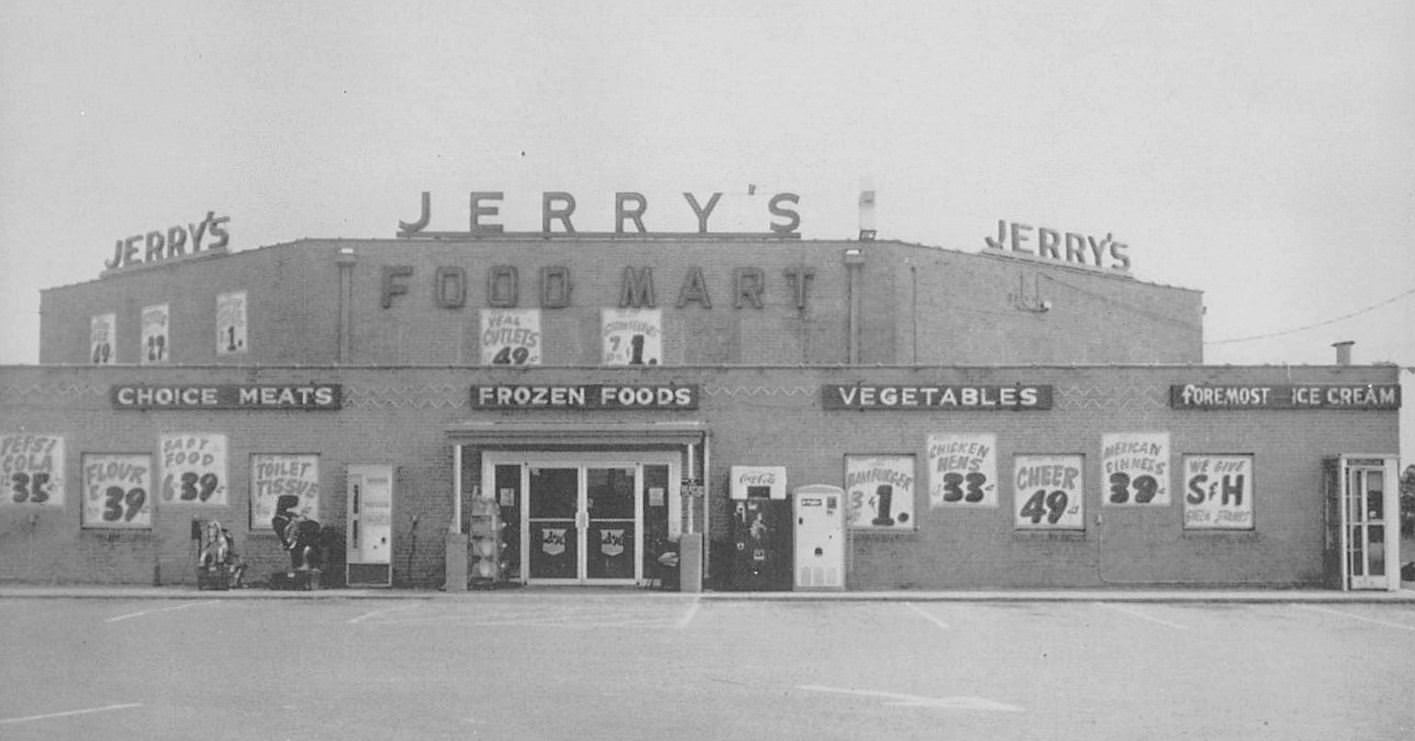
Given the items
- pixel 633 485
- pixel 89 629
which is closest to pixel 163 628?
pixel 89 629

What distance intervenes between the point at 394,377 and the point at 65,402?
646 cm

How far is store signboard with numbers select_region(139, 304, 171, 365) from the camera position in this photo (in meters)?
40.4

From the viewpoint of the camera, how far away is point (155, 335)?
40.7 meters

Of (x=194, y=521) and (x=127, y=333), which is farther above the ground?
(x=127, y=333)

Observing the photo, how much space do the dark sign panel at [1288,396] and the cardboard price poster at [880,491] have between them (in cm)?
523

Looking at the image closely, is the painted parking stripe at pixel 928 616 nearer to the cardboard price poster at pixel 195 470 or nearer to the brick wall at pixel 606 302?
the brick wall at pixel 606 302

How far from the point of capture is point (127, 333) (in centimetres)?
4169

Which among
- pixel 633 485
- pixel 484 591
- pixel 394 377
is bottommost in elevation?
pixel 484 591

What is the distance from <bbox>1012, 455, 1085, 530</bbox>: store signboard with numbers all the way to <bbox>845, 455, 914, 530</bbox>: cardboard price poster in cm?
200

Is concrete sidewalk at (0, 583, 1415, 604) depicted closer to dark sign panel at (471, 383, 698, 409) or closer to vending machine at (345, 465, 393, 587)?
vending machine at (345, 465, 393, 587)

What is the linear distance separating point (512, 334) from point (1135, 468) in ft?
48.8

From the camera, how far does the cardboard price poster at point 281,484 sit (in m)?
28.7

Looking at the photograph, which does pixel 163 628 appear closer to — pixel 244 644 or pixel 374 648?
pixel 244 644

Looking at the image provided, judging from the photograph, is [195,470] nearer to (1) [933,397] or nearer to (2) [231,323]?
(2) [231,323]
